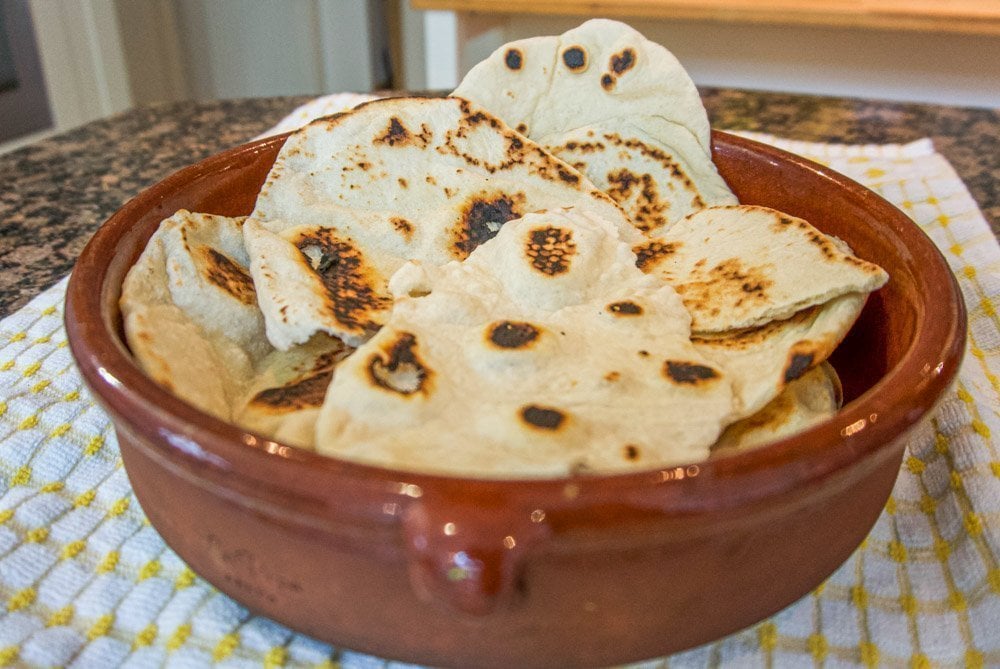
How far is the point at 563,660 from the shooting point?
18.9 inches

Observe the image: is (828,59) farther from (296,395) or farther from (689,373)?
(296,395)

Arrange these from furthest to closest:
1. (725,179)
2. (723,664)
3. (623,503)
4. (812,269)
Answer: (725,179), (812,269), (723,664), (623,503)

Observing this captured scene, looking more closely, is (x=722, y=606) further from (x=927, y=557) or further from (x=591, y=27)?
(x=591, y=27)

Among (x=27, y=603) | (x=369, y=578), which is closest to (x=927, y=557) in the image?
(x=369, y=578)

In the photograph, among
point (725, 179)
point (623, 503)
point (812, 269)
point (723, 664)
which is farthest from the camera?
point (725, 179)

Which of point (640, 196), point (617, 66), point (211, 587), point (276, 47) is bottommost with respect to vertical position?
point (276, 47)

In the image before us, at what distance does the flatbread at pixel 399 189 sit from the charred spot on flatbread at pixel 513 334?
0.16m

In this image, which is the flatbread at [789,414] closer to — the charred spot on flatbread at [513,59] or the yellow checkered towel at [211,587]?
the yellow checkered towel at [211,587]

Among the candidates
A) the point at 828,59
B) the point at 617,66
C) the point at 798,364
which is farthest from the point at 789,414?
the point at 828,59

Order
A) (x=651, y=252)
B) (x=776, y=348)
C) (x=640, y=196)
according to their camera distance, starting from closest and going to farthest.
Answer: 1. (x=776, y=348)
2. (x=651, y=252)
3. (x=640, y=196)

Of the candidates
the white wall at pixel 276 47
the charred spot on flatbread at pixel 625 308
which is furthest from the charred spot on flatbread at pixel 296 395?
the white wall at pixel 276 47

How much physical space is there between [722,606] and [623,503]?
0.45ft

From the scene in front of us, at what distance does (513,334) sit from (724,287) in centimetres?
21

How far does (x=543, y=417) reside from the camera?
0.52 metres
